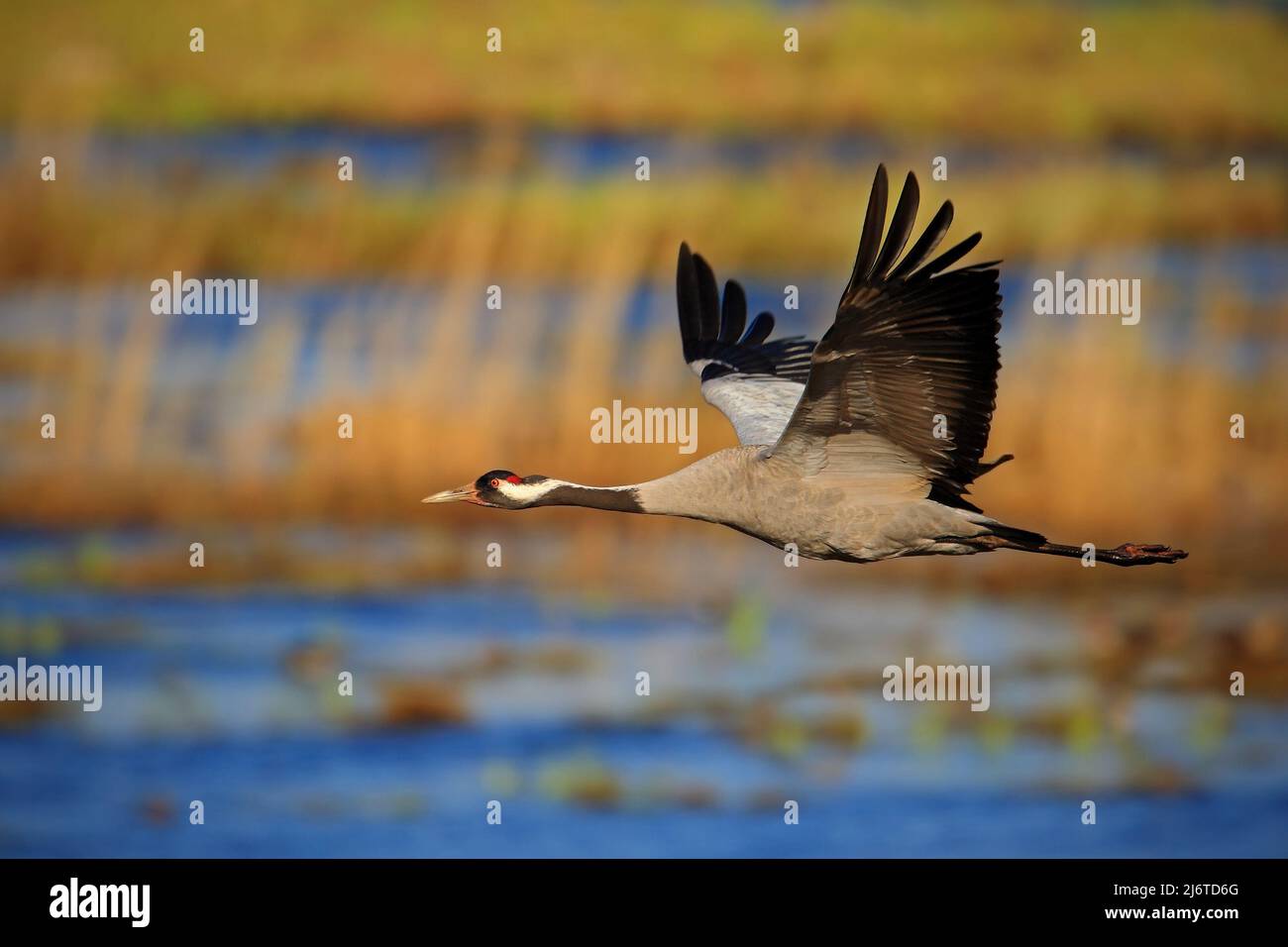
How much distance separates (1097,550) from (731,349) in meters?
2.92

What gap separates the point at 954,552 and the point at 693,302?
3.02 metres

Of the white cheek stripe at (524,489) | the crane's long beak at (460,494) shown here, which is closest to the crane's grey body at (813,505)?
the white cheek stripe at (524,489)

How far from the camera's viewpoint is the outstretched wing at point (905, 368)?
352 inches

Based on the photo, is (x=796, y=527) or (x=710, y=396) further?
(x=710, y=396)

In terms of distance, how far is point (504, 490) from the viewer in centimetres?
1082

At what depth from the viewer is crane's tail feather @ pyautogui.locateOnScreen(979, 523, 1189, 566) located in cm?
1019

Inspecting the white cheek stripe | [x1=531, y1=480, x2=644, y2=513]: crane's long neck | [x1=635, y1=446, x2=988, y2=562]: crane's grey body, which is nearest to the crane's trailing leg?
[x1=635, y1=446, x2=988, y2=562]: crane's grey body

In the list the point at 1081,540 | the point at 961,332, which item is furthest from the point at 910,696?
the point at 961,332

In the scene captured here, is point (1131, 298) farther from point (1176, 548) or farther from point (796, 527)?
point (796, 527)

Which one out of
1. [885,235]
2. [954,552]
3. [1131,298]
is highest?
[1131,298]

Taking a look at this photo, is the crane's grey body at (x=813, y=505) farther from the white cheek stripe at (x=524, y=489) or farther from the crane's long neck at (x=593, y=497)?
the white cheek stripe at (x=524, y=489)

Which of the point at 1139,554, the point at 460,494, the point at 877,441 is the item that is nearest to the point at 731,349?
the point at 460,494

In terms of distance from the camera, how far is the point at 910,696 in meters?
15.5

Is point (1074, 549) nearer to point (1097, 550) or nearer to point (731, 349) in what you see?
point (1097, 550)
